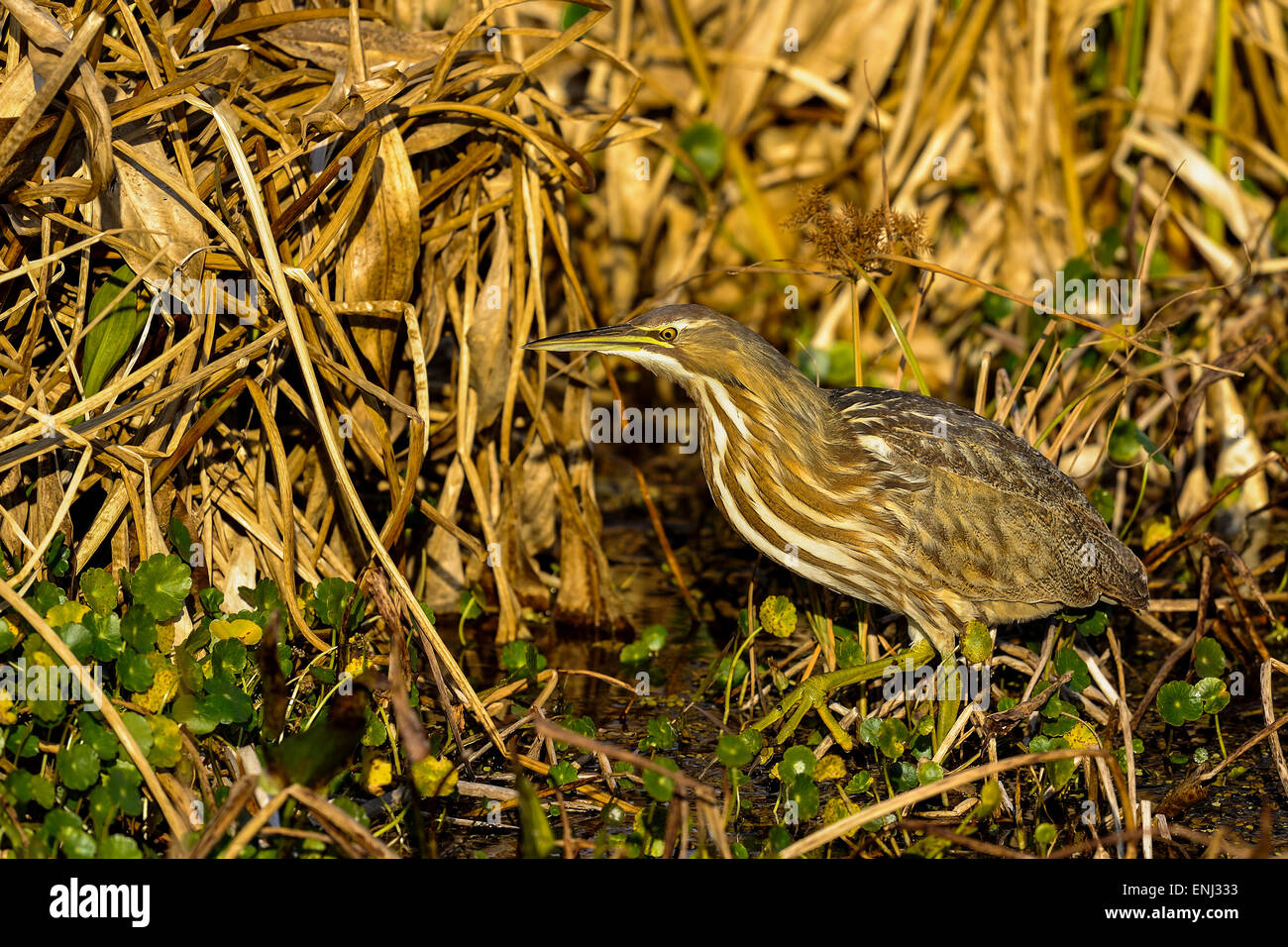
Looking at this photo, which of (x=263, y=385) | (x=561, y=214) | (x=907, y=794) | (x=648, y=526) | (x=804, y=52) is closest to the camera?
(x=907, y=794)

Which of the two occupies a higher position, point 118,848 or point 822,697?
point 822,697

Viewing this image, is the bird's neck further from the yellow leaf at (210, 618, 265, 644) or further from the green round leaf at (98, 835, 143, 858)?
the green round leaf at (98, 835, 143, 858)

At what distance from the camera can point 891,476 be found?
293 cm

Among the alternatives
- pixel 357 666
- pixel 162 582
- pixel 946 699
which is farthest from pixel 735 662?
pixel 162 582

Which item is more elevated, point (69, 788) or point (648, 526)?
point (648, 526)

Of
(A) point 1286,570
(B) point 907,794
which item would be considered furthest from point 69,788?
(A) point 1286,570

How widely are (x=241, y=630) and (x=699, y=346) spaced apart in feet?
3.48

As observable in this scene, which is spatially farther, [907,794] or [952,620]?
[952,620]

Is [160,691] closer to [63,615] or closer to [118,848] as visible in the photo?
[63,615]

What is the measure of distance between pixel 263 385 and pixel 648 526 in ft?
5.62

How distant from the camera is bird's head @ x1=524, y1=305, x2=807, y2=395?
9.48ft

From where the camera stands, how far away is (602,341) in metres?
2.87

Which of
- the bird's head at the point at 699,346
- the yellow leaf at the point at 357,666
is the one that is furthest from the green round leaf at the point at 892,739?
the yellow leaf at the point at 357,666
